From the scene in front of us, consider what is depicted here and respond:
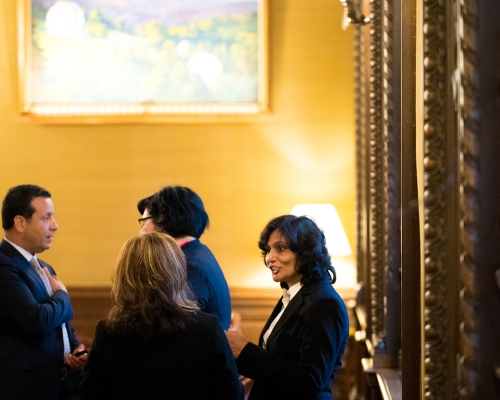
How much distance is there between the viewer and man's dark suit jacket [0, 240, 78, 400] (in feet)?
11.0

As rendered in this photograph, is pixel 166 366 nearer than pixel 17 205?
Yes

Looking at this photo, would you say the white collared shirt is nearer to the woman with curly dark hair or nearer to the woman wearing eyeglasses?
the woman with curly dark hair

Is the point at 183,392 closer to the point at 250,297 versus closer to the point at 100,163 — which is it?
the point at 250,297

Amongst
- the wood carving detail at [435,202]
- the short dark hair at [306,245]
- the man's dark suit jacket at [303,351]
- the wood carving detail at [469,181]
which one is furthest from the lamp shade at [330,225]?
the wood carving detail at [469,181]

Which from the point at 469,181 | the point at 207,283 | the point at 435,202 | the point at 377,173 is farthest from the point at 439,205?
the point at 377,173

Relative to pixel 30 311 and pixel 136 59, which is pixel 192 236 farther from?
pixel 136 59

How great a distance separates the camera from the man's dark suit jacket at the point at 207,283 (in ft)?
10.6

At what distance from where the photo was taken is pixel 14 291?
3.38 metres

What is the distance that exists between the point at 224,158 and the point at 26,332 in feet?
10.1

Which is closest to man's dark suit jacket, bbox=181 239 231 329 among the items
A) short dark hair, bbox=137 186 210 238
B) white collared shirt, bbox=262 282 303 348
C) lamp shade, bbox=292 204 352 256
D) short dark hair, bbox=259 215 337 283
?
short dark hair, bbox=137 186 210 238

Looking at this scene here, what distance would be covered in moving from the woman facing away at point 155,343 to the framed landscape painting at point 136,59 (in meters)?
3.84

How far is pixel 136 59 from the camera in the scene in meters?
6.23

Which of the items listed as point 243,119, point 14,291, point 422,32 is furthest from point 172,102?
point 422,32

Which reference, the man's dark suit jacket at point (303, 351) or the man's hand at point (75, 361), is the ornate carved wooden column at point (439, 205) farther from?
the man's hand at point (75, 361)
